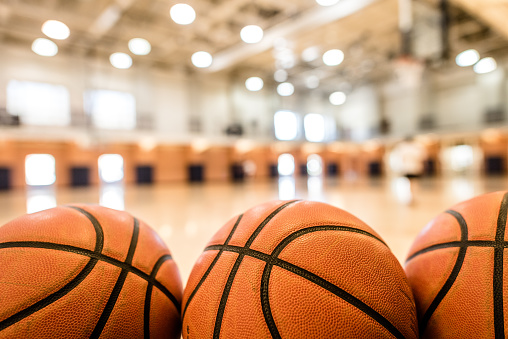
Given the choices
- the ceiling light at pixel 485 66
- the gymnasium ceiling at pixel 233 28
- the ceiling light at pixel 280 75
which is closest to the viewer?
the gymnasium ceiling at pixel 233 28

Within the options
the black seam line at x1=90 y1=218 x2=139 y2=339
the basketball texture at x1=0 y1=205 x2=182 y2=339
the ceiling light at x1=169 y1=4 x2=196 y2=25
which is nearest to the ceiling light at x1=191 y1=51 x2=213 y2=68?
the ceiling light at x1=169 y1=4 x2=196 y2=25

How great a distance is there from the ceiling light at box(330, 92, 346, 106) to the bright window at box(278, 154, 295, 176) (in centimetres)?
505

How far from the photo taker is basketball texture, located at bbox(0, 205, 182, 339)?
912 mm

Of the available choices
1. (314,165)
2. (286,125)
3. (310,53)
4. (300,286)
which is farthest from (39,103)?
(314,165)

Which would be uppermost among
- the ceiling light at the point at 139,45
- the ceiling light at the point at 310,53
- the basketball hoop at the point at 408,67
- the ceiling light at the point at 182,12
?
the ceiling light at the point at 310,53

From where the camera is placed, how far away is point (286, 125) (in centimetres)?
2200

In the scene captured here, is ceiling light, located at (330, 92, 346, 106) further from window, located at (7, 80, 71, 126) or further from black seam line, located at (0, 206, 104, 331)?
black seam line, located at (0, 206, 104, 331)

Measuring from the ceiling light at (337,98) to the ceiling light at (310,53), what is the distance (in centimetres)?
541

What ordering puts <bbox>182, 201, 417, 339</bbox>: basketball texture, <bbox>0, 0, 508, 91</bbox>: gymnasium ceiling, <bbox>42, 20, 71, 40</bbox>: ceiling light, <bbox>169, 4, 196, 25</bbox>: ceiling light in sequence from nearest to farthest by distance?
<bbox>182, 201, 417, 339</bbox>: basketball texture
<bbox>169, 4, 196, 25</bbox>: ceiling light
<bbox>42, 20, 71, 40</bbox>: ceiling light
<bbox>0, 0, 508, 91</bbox>: gymnasium ceiling

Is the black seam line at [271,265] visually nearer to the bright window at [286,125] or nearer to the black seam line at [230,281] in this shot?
the black seam line at [230,281]

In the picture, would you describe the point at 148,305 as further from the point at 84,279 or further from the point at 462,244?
the point at 462,244

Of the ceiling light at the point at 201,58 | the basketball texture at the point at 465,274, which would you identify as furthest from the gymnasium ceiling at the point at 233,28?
the basketball texture at the point at 465,274

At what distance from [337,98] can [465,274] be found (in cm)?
2155

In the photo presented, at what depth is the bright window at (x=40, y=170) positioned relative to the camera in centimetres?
1538
